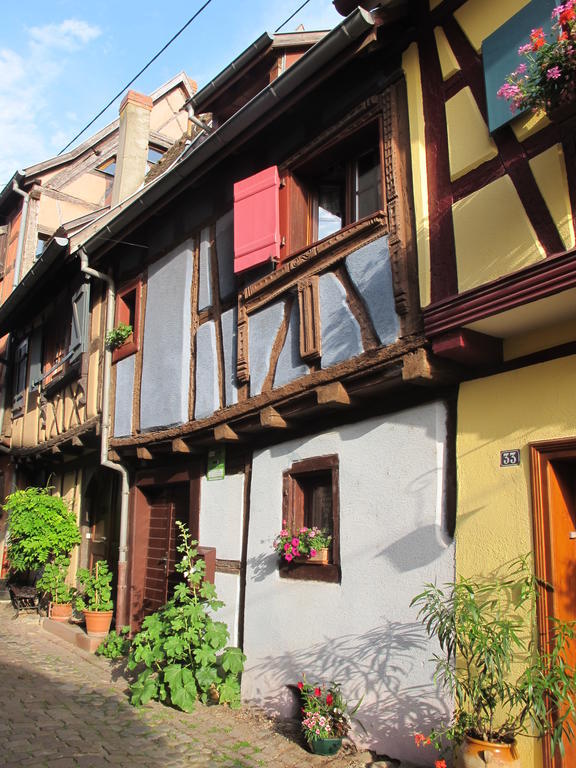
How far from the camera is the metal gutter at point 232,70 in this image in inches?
289

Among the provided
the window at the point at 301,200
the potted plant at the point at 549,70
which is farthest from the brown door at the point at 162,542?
the potted plant at the point at 549,70

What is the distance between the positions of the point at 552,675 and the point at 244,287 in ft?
13.6

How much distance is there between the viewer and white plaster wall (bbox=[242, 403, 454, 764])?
14.5 feet

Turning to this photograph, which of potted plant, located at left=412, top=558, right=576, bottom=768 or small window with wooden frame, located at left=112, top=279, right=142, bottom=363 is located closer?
potted plant, located at left=412, top=558, right=576, bottom=768

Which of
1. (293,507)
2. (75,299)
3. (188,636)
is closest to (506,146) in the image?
(293,507)

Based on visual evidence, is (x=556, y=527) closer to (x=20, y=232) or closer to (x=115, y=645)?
(x=115, y=645)

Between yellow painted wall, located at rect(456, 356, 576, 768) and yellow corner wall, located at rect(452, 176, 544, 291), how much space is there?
60cm

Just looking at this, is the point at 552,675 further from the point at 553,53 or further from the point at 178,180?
the point at 178,180

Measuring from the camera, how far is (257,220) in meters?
6.22

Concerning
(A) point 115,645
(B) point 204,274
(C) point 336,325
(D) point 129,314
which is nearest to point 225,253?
(B) point 204,274

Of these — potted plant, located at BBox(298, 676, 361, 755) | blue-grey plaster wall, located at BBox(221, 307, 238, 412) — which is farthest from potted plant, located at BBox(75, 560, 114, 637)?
potted plant, located at BBox(298, 676, 361, 755)

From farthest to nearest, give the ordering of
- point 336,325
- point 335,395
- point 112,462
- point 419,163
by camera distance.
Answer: point 112,462
point 336,325
point 335,395
point 419,163

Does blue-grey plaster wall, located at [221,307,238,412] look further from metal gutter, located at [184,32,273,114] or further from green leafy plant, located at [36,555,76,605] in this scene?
green leafy plant, located at [36,555,76,605]

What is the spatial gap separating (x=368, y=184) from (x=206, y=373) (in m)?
2.46
